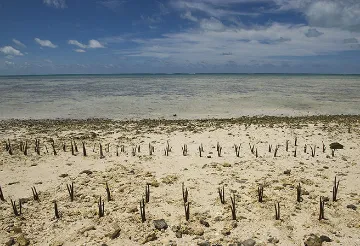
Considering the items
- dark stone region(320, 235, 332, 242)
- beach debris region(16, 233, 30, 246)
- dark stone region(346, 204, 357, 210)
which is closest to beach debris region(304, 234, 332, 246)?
dark stone region(320, 235, 332, 242)

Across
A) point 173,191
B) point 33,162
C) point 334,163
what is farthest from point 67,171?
point 334,163

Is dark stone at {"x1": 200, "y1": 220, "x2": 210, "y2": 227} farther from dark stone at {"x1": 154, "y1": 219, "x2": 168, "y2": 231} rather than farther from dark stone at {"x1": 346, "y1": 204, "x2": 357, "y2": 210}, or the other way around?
dark stone at {"x1": 346, "y1": 204, "x2": 357, "y2": 210}

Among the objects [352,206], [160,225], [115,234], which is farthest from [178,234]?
[352,206]

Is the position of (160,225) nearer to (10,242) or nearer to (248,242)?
(248,242)

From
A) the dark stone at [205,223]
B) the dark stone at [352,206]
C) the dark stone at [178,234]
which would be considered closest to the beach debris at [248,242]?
the dark stone at [205,223]

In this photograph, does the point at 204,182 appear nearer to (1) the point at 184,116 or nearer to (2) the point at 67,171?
(2) the point at 67,171

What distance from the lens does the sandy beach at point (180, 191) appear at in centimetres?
587

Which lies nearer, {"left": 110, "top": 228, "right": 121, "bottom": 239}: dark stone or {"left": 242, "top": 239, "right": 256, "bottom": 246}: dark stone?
{"left": 242, "top": 239, "right": 256, "bottom": 246}: dark stone

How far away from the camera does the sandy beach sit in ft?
19.3

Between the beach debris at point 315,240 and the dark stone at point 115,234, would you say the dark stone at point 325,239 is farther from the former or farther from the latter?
the dark stone at point 115,234

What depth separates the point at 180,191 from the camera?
25.8 feet

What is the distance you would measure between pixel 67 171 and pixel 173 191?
3.89 m

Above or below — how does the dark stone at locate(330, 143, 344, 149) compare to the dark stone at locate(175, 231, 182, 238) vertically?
above

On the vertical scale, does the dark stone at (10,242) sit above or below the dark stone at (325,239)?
below
